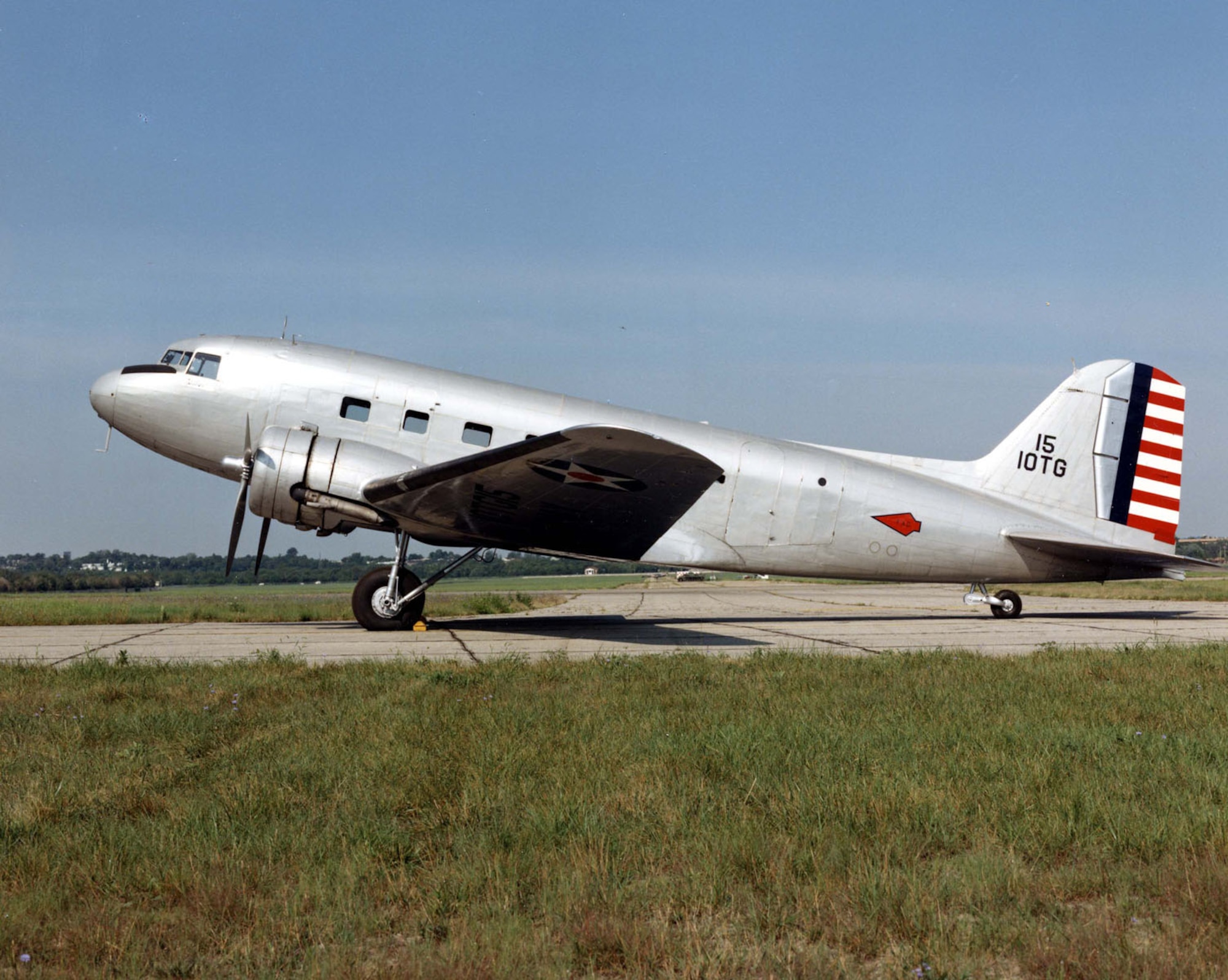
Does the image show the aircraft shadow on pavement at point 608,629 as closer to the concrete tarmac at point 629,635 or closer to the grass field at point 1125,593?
the concrete tarmac at point 629,635

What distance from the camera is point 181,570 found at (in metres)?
98.1

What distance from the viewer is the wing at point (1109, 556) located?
17109 millimetres

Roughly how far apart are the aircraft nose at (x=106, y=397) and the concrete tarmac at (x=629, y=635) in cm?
377

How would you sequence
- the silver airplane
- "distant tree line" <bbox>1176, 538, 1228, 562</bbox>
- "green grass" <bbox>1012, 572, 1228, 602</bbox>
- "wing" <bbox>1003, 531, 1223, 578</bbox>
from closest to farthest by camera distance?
1. the silver airplane
2. "wing" <bbox>1003, 531, 1223, 578</bbox>
3. "green grass" <bbox>1012, 572, 1228, 602</bbox>
4. "distant tree line" <bbox>1176, 538, 1228, 562</bbox>

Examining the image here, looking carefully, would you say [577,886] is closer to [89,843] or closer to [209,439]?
[89,843]

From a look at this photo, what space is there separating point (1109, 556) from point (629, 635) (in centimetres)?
937

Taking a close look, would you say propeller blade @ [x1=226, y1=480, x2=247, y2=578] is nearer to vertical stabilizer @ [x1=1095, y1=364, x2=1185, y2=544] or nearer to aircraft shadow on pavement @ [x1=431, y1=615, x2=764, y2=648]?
aircraft shadow on pavement @ [x1=431, y1=615, x2=764, y2=648]

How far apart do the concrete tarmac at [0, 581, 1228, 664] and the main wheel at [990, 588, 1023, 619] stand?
12.3 inches

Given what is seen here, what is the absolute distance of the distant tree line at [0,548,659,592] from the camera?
36675 millimetres

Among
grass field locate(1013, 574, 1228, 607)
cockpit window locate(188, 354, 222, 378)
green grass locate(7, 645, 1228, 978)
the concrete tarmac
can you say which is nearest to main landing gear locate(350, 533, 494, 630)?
the concrete tarmac

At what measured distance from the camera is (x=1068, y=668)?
32.7 ft

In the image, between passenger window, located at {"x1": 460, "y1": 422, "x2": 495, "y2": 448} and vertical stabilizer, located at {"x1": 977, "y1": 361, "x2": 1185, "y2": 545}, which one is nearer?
passenger window, located at {"x1": 460, "y1": 422, "x2": 495, "y2": 448}

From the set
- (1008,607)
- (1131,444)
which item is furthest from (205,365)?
(1131,444)

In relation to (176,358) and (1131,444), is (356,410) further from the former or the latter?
(1131,444)
